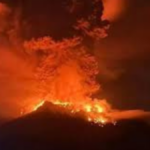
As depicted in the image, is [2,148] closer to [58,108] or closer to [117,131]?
[58,108]

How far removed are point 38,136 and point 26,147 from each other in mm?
2331

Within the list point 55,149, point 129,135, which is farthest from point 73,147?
point 129,135

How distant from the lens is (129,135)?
66.8 meters

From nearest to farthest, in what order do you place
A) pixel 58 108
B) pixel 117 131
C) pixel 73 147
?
pixel 58 108 → pixel 73 147 → pixel 117 131

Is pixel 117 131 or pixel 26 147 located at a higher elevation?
pixel 117 131

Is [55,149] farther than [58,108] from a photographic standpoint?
Yes

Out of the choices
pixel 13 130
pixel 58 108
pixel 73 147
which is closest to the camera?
pixel 58 108

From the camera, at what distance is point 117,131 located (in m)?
65.8

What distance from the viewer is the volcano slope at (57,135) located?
2298 inches

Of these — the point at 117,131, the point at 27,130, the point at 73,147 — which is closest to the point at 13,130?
the point at 27,130

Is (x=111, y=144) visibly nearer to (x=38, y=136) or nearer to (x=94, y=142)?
(x=94, y=142)

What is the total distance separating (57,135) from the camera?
199 feet

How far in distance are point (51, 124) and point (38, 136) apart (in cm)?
176

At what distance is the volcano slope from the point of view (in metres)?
58.4
